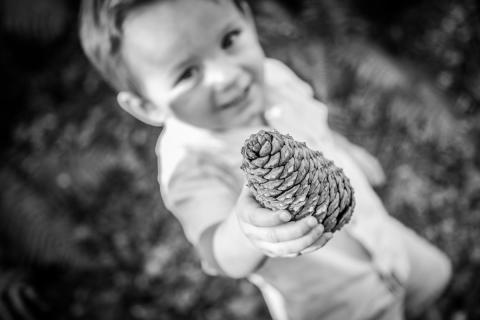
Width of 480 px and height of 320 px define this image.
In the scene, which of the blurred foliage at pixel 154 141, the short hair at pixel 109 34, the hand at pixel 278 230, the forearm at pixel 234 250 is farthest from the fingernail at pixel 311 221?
the blurred foliage at pixel 154 141

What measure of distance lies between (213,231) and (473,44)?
62.4 inches

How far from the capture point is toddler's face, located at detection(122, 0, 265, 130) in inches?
22.1

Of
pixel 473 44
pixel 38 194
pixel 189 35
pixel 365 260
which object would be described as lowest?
pixel 38 194

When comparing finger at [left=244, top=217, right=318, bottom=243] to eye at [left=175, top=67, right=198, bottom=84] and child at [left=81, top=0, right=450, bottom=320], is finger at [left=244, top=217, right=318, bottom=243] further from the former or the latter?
eye at [left=175, top=67, right=198, bottom=84]

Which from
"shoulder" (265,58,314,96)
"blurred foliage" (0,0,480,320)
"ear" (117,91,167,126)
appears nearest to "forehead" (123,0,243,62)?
"ear" (117,91,167,126)

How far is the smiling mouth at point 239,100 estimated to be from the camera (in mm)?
625

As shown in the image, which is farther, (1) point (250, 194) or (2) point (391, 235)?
(2) point (391, 235)

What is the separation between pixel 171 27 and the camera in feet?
1.83

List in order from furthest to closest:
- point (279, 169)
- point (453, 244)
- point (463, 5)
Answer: point (463, 5) → point (453, 244) → point (279, 169)

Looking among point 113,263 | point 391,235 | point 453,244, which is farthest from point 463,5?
point 113,263

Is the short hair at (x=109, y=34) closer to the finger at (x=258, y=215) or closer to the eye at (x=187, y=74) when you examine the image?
the eye at (x=187, y=74)

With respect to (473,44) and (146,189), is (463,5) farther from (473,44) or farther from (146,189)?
(146,189)

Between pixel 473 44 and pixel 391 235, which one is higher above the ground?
pixel 391 235

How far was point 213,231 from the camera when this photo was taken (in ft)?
1.96
